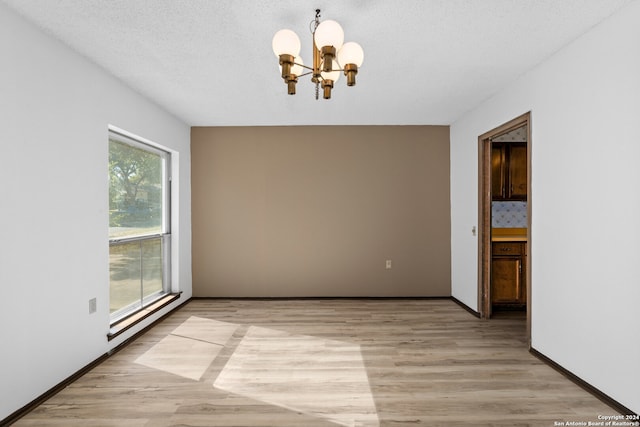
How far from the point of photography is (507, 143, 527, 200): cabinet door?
4645 mm

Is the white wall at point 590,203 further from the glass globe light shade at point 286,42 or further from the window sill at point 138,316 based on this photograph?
the window sill at point 138,316

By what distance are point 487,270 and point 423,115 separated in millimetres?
A: 2135

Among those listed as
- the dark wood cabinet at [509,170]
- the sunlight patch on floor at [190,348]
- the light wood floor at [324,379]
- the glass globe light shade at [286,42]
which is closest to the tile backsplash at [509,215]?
the dark wood cabinet at [509,170]

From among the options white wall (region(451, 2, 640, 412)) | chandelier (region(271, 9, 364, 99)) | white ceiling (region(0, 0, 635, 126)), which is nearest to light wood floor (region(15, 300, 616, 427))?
white wall (region(451, 2, 640, 412))

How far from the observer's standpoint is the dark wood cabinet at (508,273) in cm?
455

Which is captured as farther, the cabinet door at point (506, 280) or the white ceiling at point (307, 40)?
the cabinet door at point (506, 280)

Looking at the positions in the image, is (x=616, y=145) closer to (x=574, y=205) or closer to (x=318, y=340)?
(x=574, y=205)

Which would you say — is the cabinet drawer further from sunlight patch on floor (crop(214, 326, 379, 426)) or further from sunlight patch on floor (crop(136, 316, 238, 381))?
sunlight patch on floor (crop(136, 316, 238, 381))

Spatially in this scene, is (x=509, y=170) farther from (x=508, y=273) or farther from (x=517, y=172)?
(x=508, y=273)

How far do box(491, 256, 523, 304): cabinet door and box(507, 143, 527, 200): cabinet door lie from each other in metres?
0.86

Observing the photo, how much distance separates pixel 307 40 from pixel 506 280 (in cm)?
380

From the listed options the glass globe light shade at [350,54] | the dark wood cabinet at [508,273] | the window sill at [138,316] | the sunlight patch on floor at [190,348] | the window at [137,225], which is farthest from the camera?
the dark wood cabinet at [508,273]

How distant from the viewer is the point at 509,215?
16.5ft

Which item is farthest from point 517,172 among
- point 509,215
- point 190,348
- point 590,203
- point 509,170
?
point 190,348
